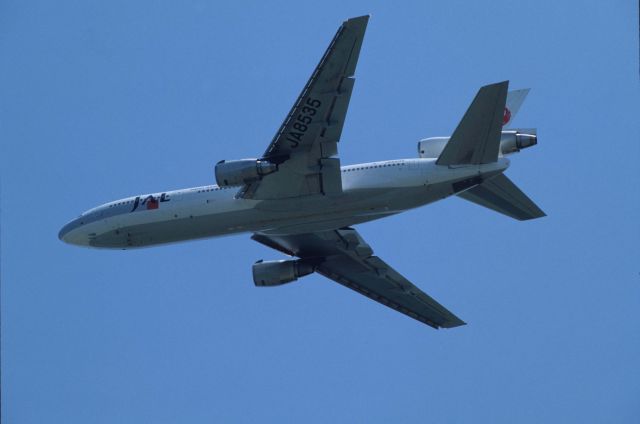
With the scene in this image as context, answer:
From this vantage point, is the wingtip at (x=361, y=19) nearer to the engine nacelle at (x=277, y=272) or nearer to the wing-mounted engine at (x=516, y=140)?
the wing-mounted engine at (x=516, y=140)

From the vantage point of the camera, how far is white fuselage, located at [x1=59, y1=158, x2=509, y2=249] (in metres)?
40.8

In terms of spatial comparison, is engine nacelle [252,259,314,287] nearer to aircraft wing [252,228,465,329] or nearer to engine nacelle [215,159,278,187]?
aircraft wing [252,228,465,329]

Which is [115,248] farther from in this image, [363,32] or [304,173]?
[363,32]

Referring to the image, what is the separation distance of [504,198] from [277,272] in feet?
40.6

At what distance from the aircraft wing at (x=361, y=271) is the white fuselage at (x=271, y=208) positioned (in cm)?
371

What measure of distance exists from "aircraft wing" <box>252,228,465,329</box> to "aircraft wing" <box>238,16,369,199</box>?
6105 millimetres

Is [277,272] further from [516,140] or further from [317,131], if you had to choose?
[516,140]

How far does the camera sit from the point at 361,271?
5041 cm

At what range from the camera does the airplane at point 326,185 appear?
38.2 metres

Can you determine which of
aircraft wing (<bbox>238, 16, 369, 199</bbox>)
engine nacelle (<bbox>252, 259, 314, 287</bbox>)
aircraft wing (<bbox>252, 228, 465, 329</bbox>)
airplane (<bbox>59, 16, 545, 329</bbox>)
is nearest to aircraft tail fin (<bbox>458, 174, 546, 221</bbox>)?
airplane (<bbox>59, 16, 545, 329</bbox>)

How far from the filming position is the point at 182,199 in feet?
147

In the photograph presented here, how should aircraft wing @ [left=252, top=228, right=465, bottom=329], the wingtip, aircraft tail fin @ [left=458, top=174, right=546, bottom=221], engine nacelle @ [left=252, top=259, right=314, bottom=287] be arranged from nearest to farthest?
the wingtip
aircraft tail fin @ [left=458, top=174, right=546, bottom=221]
aircraft wing @ [left=252, top=228, right=465, bottom=329]
engine nacelle @ [left=252, top=259, right=314, bottom=287]

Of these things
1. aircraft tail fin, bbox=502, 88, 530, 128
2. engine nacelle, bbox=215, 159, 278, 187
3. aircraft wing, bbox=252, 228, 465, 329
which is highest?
aircraft tail fin, bbox=502, 88, 530, 128

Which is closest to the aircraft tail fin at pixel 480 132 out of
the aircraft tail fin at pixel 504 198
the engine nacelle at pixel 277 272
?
the aircraft tail fin at pixel 504 198
